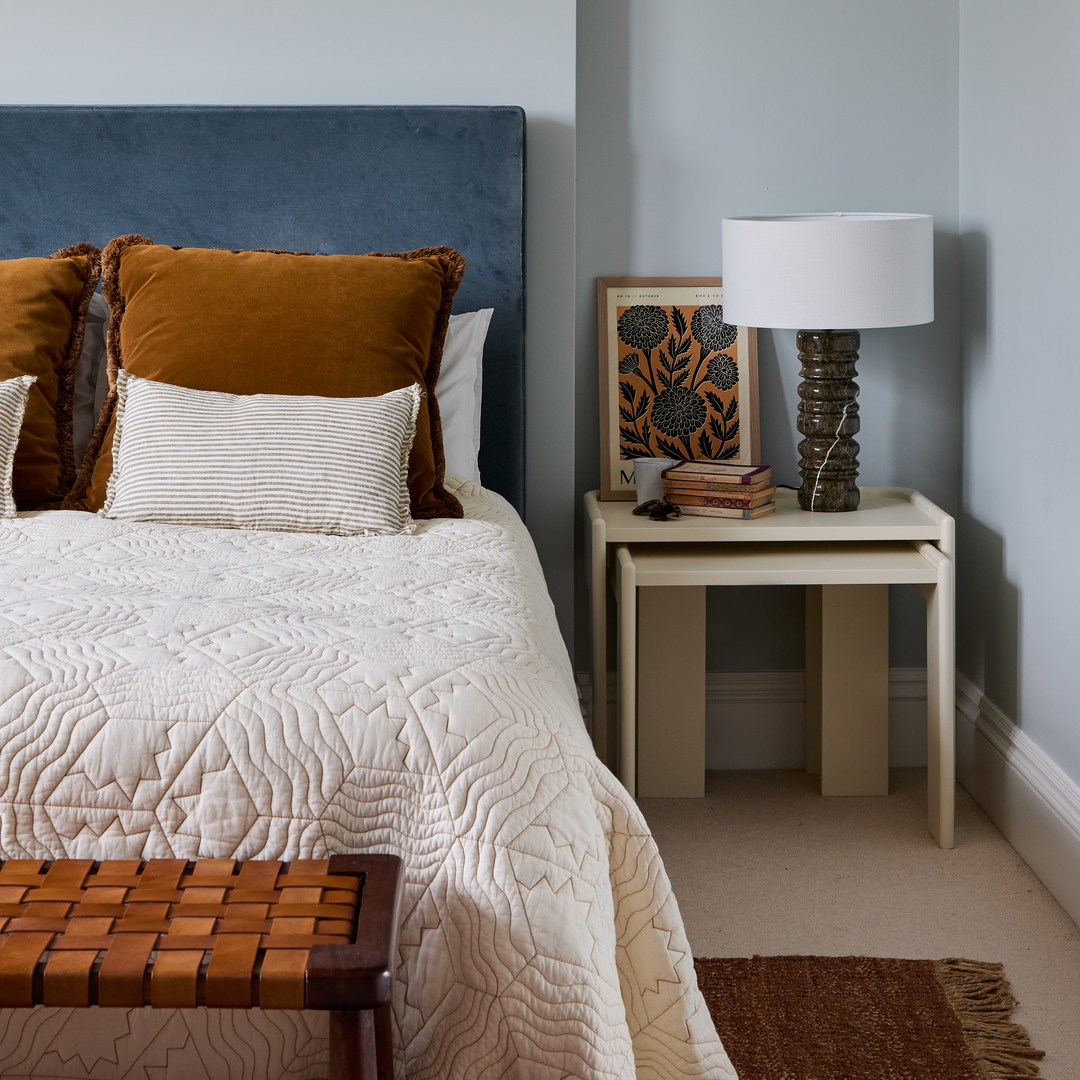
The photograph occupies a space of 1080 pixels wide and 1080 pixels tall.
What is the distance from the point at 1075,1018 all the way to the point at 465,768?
3.99 feet

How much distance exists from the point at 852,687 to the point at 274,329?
1429mm

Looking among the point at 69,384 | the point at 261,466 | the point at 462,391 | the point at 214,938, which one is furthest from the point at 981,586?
the point at 214,938

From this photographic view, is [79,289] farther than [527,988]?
Yes

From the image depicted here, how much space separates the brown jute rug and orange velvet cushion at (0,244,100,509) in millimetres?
1449

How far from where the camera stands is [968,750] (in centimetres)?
261

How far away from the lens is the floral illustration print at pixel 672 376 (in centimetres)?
265

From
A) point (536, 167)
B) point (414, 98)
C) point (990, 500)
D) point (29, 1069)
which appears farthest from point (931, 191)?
point (29, 1069)

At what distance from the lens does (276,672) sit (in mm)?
1145

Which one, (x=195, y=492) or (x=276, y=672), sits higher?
(x=195, y=492)

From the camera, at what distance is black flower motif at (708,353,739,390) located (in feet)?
8.72

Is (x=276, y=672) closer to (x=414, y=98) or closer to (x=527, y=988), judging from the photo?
(x=527, y=988)

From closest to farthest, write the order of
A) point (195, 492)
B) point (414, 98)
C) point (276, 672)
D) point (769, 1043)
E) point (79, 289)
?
point (276, 672)
point (769, 1043)
point (195, 492)
point (79, 289)
point (414, 98)

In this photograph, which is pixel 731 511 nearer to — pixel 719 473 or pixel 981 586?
pixel 719 473

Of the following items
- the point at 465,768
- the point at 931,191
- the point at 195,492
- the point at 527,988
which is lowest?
the point at 527,988
